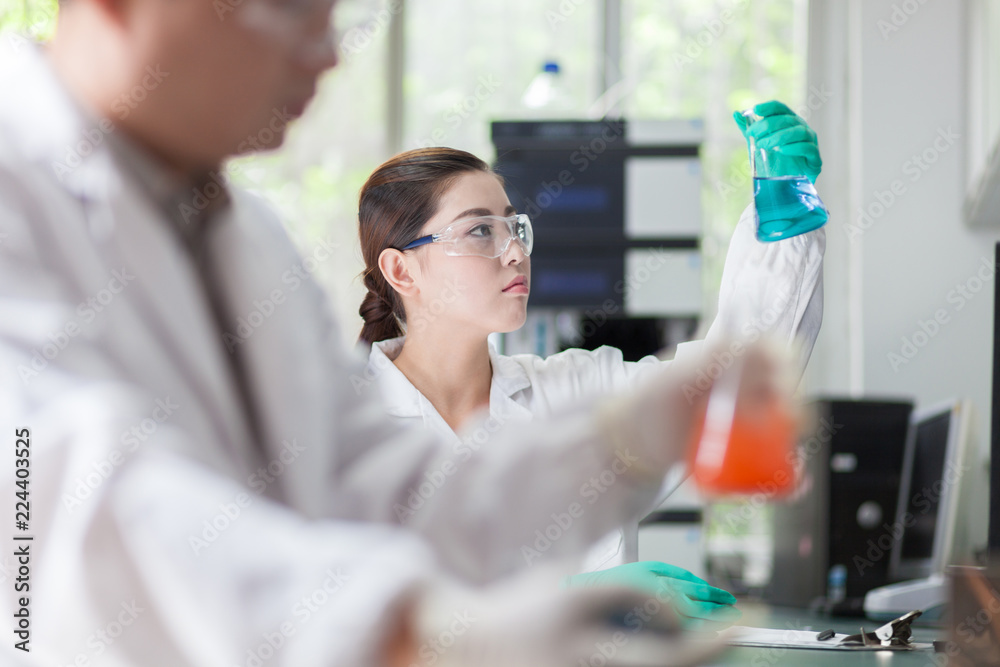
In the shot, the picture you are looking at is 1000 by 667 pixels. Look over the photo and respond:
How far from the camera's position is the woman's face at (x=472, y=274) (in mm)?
1754

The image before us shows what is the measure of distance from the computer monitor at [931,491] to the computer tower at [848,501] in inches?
1.3

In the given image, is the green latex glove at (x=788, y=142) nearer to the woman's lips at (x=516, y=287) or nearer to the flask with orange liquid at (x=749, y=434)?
the woman's lips at (x=516, y=287)

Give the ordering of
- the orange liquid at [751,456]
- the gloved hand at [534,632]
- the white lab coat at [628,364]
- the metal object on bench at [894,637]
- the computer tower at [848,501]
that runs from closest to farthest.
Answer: the gloved hand at [534,632] < the orange liquid at [751,456] < the white lab coat at [628,364] < the metal object on bench at [894,637] < the computer tower at [848,501]

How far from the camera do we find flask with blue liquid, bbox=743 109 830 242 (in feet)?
4.26

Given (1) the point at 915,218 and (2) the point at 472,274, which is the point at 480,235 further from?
(1) the point at 915,218

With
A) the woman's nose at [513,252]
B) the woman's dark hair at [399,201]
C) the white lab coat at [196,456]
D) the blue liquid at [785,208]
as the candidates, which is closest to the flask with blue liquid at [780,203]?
the blue liquid at [785,208]

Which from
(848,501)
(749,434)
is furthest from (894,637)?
(749,434)

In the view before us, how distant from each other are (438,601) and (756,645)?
130 centimetres

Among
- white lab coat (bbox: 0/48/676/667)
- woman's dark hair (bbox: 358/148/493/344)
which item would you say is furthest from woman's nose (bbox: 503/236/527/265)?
white lab coat (bbox: 0/48/676/667)

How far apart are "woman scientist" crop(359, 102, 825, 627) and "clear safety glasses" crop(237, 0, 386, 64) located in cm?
112

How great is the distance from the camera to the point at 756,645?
1496 mm

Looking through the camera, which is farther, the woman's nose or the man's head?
the woman's nose

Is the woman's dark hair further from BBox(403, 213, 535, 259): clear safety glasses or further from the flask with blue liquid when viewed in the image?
the flask with blue liquid

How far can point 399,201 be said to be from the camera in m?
1.83
